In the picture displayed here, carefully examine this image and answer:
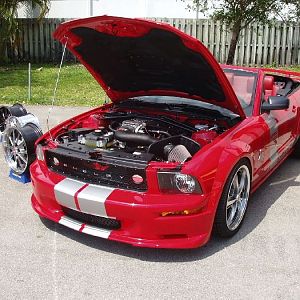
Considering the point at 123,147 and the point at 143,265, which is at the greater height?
the point at 123,147

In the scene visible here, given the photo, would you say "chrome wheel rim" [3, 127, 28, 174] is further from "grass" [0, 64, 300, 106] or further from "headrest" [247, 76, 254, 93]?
"grass" [0, 64, 300, 106]

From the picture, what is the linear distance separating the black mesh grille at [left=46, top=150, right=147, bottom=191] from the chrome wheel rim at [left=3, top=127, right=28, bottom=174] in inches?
44.4

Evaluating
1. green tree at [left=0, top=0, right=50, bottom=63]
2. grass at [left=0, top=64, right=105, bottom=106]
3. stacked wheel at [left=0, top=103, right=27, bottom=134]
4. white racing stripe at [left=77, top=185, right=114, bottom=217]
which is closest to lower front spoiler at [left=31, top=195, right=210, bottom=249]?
white racing stripe at [left=77, top=185, right=114, bottom=217]

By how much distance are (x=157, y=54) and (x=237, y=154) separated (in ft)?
4.05

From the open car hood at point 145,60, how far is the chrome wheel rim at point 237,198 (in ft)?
2.06

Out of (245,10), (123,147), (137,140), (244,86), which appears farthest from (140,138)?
(245,10)

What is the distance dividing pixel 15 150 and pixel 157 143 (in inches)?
77.9

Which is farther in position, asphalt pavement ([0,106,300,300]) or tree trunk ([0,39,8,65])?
tree trunk ([0,39,8,65])

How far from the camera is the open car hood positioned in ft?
12.4

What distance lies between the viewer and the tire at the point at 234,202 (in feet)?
11.9

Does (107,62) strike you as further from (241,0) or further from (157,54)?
(241,0)

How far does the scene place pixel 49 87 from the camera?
1194 centimetres

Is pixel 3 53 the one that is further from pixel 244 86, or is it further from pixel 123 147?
pixel 123 147

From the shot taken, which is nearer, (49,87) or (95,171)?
(95,171)
